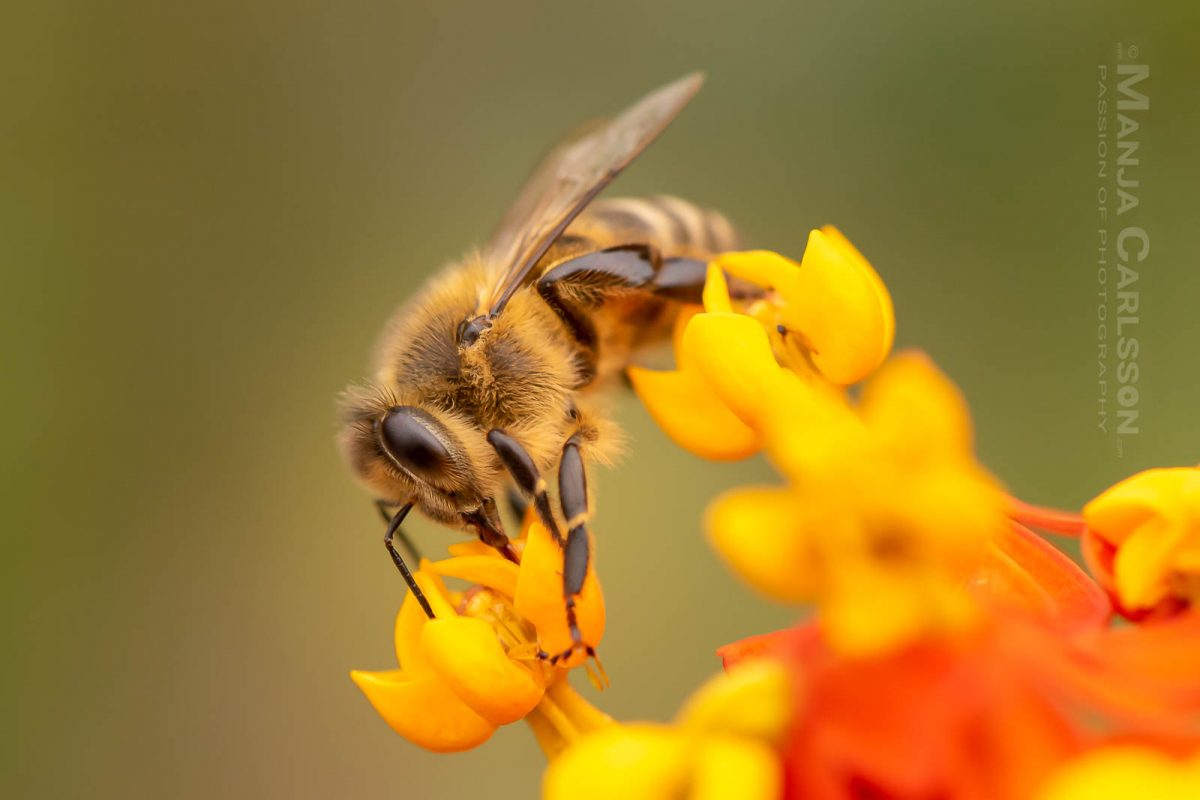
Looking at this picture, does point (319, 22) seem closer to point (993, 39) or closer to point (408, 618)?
point (993, 39)

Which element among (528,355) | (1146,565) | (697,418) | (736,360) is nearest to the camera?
(1146,565)

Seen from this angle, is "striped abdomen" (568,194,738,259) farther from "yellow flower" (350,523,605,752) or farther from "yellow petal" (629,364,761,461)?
"yellow flower" (350,523,605,752)

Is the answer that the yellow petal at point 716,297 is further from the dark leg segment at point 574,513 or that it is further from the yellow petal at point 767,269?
the dark leg segment at point 574,513

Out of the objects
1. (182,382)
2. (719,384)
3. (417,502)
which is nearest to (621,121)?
(417,502)

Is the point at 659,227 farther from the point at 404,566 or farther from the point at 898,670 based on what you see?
the point at 898,670

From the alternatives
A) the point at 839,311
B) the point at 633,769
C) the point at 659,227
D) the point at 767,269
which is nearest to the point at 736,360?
the point at 839,311
